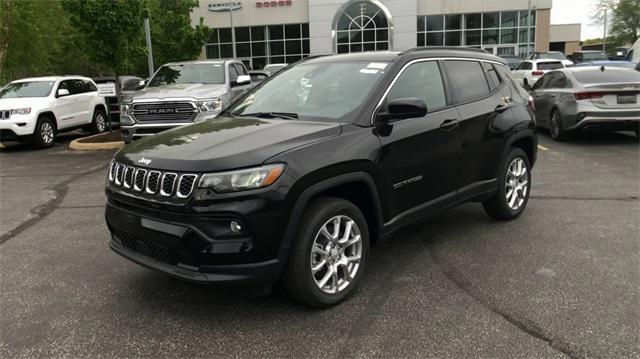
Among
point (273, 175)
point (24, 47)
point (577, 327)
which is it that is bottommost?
point (577, 327)

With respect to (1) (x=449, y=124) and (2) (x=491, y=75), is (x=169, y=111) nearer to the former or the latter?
(2) (x=491, y=75)

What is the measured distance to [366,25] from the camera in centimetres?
4444

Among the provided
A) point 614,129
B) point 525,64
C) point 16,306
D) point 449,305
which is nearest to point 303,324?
point 449,305

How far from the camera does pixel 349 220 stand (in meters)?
3.92

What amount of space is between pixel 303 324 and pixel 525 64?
2258 cm

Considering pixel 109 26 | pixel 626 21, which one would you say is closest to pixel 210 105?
pixel 109 26

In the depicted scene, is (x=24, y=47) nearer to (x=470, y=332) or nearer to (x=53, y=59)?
(x=53, y=59)

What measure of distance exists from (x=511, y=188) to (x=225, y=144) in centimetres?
344

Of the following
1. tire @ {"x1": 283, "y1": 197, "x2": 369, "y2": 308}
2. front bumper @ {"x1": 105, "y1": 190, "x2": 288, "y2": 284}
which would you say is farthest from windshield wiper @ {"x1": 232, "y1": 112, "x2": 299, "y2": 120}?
front bumper @ {"x1": 105, "y1": 190, "x2": 288, "y2": 284}

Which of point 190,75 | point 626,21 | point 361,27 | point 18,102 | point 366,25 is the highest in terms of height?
point 626,21

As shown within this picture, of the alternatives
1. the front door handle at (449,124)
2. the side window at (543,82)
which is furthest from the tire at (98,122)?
the front door handle at (449,124)

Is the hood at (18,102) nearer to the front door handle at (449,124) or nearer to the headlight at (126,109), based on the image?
the headlight at (126,109)

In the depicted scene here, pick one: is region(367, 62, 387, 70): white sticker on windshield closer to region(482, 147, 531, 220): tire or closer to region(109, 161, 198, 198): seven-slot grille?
region(482, 147, 531, 220): tire

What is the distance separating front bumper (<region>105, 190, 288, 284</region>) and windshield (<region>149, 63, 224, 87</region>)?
332 inches
